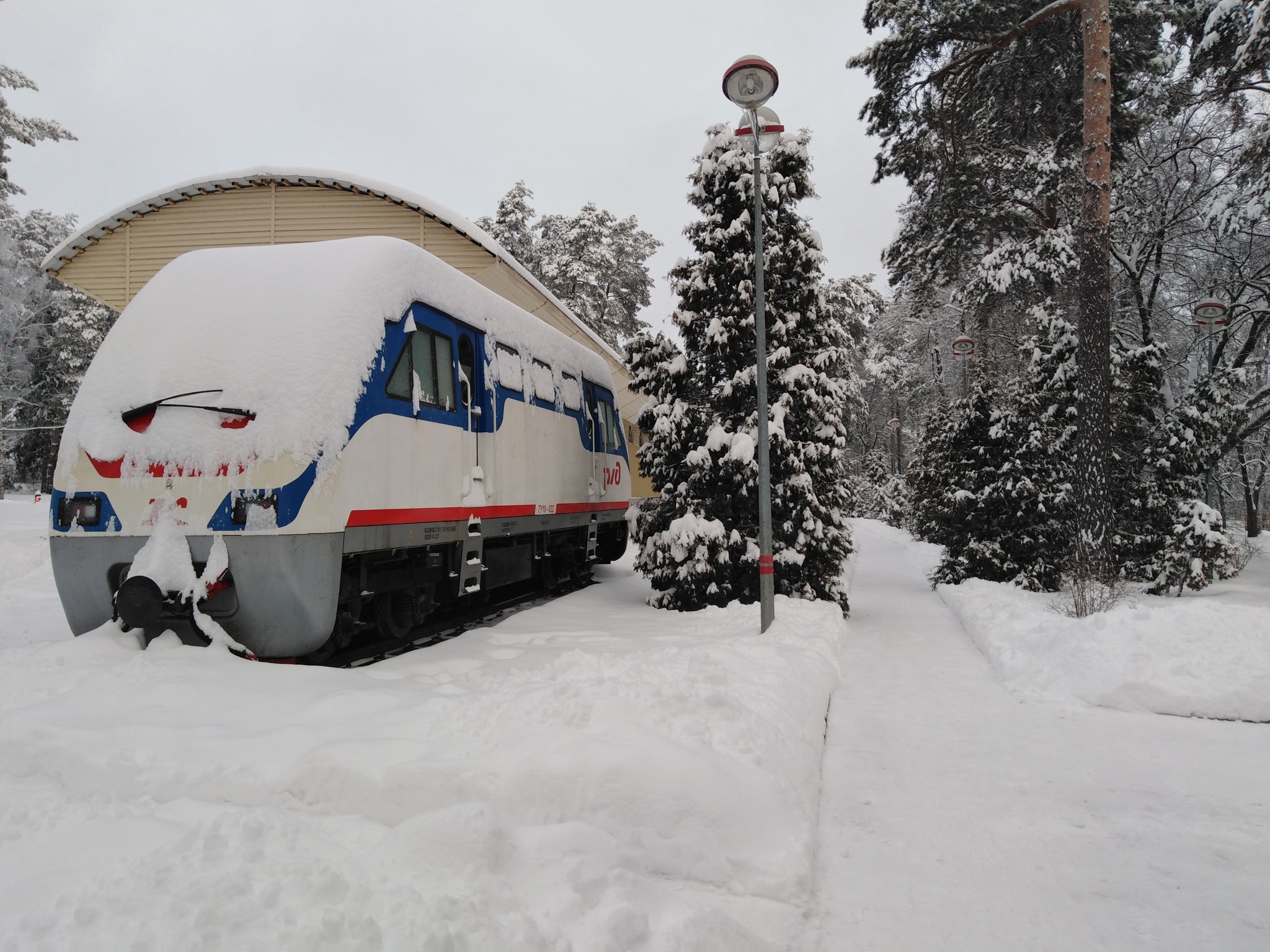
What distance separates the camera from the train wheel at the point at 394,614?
24.0 ft

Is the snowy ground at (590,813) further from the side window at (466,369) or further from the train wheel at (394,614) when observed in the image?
the side window at (466,369)

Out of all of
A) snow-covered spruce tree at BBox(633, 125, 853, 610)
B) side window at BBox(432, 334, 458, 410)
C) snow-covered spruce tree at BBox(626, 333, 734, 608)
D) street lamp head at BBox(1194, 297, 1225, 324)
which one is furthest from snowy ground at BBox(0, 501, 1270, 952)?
street lamp head at BBox(1194, 297, 1225, 324)

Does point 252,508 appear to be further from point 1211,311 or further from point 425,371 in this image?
point 1211,311

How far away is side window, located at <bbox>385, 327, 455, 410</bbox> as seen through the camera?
6492 millimetres

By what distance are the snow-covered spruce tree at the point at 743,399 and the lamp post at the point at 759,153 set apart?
149 cm

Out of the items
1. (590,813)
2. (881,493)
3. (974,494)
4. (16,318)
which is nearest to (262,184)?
(974,494)

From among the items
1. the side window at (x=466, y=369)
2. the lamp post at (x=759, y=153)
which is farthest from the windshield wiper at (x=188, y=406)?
the lamp post at (x=759, y=153)

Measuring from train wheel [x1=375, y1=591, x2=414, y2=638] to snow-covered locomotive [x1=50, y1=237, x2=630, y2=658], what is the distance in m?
0.02

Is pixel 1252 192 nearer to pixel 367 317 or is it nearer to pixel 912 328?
pixel 367 317

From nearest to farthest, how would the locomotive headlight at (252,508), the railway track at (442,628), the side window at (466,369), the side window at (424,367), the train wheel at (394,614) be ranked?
the locomotive headlight at (252,508) < the railway track at (442,628) < the side window at (424,367) < the train wheel at (394,614) < the side window at (466,369)

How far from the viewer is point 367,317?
6035 mm

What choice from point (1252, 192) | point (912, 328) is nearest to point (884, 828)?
point (1252, 192)

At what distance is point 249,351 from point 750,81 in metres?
5.41

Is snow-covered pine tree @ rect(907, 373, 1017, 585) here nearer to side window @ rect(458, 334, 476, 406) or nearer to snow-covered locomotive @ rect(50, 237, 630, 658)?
side window @ rect(458, 334, 476, 406)
